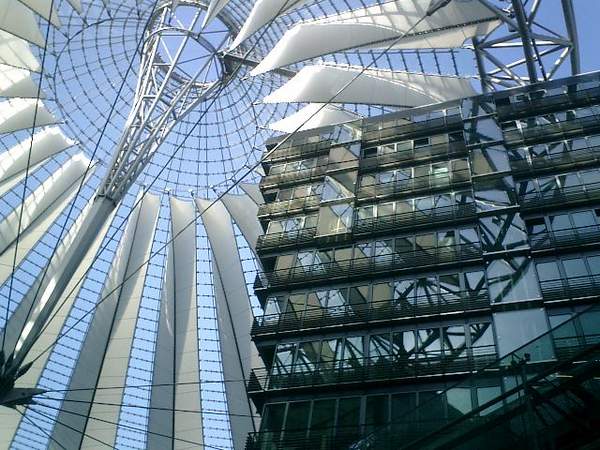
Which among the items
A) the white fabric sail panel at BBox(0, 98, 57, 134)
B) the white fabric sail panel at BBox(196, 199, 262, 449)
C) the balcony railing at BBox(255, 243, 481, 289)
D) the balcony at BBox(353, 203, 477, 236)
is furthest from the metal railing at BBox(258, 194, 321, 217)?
the white fabric sail panel at BBox(0, 98, 57, 134)

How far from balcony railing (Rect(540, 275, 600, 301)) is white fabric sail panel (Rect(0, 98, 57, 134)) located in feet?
71.7

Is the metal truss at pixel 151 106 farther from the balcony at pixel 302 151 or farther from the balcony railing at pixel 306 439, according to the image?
the balcony railing at pixel 306 439

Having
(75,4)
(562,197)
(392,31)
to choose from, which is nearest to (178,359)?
(75,4)

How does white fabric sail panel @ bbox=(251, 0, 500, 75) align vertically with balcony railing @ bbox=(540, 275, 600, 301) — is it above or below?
above

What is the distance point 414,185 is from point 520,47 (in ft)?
27.6

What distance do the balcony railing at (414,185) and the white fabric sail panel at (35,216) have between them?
15.8m

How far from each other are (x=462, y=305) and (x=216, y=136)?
A: 2357cm

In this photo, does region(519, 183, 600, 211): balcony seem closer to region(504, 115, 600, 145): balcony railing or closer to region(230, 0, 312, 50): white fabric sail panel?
region(504, 115, 600, 145): balcony railing

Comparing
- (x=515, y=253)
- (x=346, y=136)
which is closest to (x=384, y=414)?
(x=515, y=253)

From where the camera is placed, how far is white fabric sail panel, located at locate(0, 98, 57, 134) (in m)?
30.5

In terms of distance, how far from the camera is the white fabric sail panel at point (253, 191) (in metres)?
36.5

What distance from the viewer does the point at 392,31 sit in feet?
85.9

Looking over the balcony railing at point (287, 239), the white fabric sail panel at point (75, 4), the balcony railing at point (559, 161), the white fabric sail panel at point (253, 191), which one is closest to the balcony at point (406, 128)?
the balcony railing at point (559, 161)

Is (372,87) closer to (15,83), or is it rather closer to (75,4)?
(75,4)
